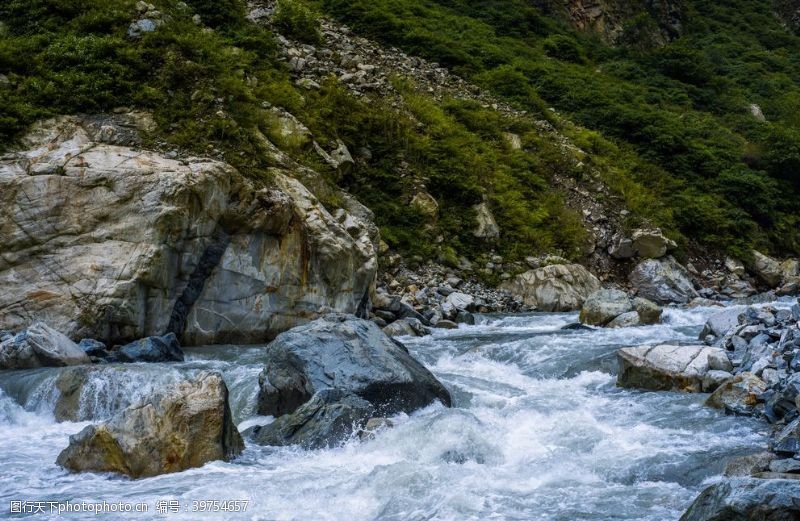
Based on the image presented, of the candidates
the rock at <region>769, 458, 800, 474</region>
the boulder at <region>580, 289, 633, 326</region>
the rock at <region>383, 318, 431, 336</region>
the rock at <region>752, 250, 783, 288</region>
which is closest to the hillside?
the rock at <region>752, 250, 783, 288</region>

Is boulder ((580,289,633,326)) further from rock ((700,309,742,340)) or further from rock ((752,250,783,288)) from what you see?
rock ((752,250,783,288))

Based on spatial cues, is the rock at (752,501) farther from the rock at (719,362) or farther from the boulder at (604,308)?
the boulder at (604,308)

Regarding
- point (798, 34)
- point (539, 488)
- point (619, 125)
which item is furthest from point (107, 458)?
point (798, 34)

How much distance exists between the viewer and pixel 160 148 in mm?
12227

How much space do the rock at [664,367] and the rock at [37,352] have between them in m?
→ 7.69

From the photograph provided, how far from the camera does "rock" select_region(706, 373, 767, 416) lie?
7.53 m

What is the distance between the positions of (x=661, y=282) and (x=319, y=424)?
15.1m

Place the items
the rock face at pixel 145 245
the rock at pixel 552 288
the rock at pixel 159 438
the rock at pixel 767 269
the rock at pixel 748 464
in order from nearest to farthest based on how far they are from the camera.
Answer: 1. the rock at pixel 748 464
2. the rock at pixel 159 438
3. the rock face at pixel 145 245
4. the rock at pixel 552 288
5. the rock at pixel 767 269

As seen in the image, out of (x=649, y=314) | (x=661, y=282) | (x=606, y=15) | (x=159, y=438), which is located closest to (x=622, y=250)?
(x=661, y=282)

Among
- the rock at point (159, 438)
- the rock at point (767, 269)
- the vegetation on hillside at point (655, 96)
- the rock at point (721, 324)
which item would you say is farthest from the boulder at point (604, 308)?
the rock at point (767, 269)

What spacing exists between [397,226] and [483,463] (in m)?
12.4

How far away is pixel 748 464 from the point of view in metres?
5.69

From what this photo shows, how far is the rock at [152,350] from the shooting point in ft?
31.9

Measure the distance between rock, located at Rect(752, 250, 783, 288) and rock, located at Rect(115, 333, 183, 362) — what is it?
64.6 ft
